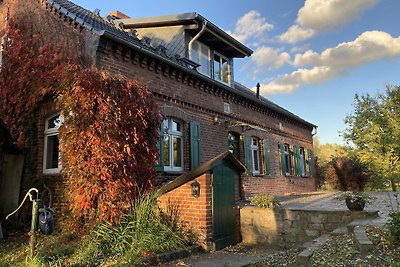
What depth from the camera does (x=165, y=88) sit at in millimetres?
9641

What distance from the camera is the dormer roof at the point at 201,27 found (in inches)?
459

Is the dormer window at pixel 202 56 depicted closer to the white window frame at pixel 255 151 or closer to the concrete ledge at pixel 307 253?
the white window frame at pixel 255 151

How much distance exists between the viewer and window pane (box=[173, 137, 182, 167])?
10.1 metres

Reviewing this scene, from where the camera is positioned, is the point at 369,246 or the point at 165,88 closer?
the point at 369,246

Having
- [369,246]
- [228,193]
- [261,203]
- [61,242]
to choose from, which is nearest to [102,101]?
[61,242]

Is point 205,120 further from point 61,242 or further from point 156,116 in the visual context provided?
point 61,242

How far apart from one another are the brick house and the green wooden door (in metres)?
1.96

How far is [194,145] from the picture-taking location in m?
10.4

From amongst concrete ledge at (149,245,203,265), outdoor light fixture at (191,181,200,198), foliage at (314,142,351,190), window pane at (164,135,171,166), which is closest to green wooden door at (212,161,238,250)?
outdoor light fixture at (191,181,200,198)

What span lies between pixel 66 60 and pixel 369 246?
7.08 meters

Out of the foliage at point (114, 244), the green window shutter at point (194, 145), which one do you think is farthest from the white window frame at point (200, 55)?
the foliage at point (114, 244)

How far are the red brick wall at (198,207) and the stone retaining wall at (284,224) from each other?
180 cm

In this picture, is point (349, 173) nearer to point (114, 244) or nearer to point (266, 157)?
point (266, 157)

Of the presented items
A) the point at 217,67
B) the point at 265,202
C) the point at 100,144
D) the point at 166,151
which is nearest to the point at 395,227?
the point at 265,202
